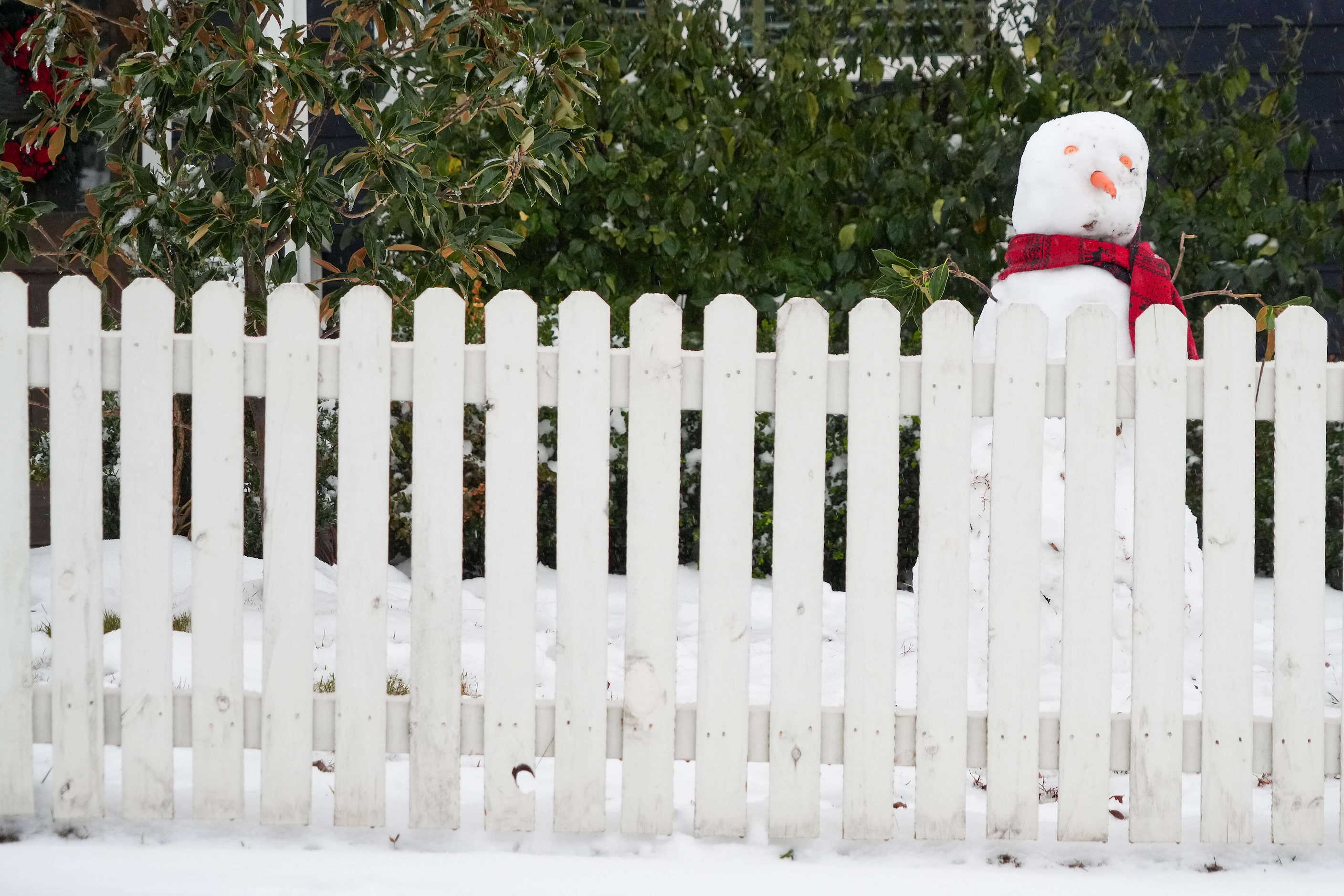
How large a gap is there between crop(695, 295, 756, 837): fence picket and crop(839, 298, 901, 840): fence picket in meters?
0.20

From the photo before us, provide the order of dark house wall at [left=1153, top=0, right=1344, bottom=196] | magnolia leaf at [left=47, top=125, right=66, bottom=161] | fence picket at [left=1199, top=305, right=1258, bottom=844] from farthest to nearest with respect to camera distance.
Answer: dark house wall at [left=1153, top=0, right=1344, bottom=196]
magnolia leaf at [left=47, top=125, right=66, bottom=161]
fence picket at [left=1199, top=305, right=1258, bottom=844]

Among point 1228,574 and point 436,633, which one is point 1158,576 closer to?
point 1228,574

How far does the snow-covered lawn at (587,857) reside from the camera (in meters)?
2.44

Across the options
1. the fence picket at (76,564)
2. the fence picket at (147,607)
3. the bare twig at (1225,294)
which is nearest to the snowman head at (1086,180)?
the bare twig at (1225,294)

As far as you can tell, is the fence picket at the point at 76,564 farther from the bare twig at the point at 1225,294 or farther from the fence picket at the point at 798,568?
the bare twig at the point at 1225,294

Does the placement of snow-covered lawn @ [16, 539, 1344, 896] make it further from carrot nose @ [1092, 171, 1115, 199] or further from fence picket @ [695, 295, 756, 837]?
carrot nose @ [1092, 171, 1115, 199]

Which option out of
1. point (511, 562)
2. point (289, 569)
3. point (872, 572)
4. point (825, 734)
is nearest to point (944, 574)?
point (872, 572)

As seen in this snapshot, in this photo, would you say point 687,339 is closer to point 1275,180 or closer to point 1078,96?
point 1078,96

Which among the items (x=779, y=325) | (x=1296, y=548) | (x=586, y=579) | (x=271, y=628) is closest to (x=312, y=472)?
(x=271, y=628)

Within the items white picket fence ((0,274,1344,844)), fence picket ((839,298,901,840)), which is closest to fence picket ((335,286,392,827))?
white picket fence ((0,274,1344,844))

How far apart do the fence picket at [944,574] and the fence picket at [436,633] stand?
91 cm

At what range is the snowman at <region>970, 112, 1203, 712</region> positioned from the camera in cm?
313

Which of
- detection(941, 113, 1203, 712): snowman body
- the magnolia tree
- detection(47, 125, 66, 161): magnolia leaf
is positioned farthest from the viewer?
detection(47, 125, 66, 161): magnolia leaf

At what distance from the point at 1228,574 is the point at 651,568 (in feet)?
3.67
